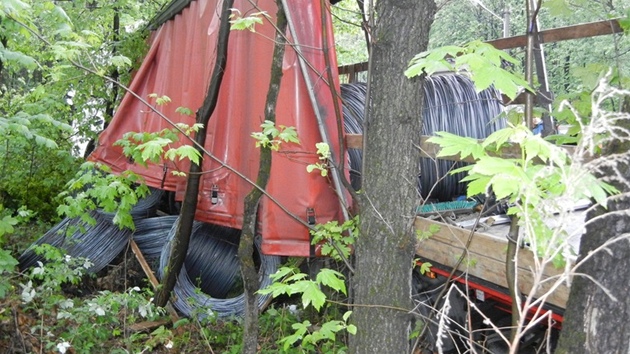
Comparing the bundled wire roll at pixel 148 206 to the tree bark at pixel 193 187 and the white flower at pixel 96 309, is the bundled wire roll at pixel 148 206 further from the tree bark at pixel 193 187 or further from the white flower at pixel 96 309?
the white flower at pixel 96 309

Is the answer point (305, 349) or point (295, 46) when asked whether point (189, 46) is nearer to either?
point (295, 46)

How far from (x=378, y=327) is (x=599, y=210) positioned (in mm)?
1157

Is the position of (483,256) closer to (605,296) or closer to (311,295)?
(311,295)

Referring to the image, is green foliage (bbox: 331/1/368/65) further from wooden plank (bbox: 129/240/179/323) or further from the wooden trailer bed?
wooden plank (bbox: 129/240/179/323)

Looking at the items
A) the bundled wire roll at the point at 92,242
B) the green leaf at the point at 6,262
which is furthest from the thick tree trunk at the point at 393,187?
the bundled wire roll at the point at 92,242

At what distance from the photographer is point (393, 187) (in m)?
2.72

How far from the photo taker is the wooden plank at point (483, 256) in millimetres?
2924

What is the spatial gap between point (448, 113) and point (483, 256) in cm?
264

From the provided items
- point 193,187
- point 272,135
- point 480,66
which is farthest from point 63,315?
point 480,66

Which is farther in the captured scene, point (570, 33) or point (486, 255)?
point (570, 33)

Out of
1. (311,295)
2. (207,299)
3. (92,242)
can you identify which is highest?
(311,295)

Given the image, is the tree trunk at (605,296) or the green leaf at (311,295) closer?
the tree trunk at (605,296)

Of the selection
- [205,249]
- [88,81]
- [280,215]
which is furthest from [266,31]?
[88,81]

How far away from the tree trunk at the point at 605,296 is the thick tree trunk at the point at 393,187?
909mm
